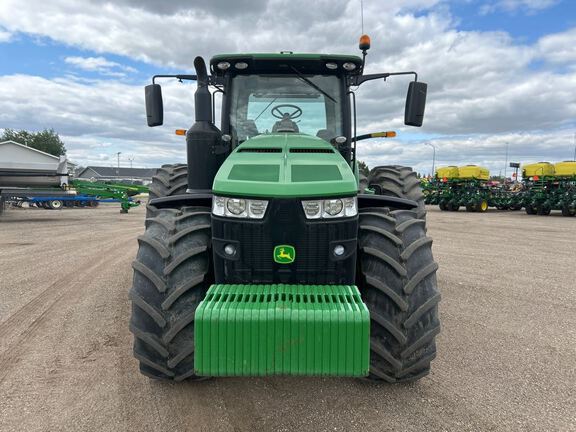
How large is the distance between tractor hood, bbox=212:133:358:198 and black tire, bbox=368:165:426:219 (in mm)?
2196

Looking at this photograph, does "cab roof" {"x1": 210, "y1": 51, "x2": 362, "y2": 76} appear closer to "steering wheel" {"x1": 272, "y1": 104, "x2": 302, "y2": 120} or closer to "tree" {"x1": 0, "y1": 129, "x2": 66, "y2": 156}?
"steering wheel" {"x1": 272, "y1": 104, "x2": 302, "y2": 120}

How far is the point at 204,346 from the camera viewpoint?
222 cm

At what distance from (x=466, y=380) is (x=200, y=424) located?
2080 millimetres

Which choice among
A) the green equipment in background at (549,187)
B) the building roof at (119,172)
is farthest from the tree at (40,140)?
the green equipment in background at (549,187)

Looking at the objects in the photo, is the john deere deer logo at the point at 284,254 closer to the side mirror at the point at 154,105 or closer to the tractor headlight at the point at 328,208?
the tractor headlight at the point at 328,208

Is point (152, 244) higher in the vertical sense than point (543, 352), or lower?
higher

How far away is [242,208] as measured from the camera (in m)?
2.61

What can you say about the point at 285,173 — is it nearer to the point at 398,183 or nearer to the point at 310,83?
the point at 310,83

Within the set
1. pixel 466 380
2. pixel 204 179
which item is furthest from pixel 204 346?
pixel 466 380

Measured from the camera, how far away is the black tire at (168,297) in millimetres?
2600

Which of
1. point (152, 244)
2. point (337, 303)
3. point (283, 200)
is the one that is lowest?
point (337, 303)

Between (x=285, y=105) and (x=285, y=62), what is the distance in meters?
0.42

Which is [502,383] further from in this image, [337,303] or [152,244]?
[152,244]

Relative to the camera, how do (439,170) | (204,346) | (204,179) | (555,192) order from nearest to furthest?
(204,346)
(204,179)
(555,192)
(439,170)
